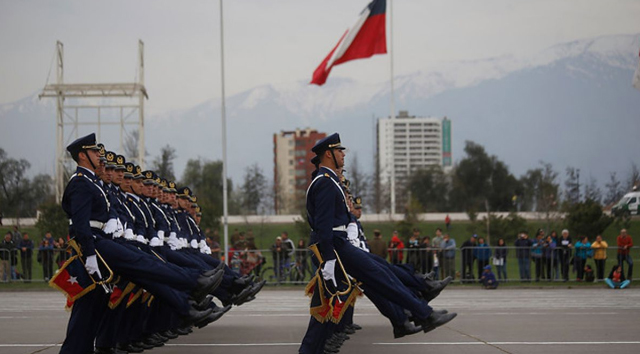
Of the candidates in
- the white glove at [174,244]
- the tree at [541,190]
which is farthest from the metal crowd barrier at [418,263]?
the tree at [541,190]

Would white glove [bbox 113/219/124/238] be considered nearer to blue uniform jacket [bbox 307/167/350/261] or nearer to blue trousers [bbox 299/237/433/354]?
blue uniform jacket [bbox 307/167/350/261]

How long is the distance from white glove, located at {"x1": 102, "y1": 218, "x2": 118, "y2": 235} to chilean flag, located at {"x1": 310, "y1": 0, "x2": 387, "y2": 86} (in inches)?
863

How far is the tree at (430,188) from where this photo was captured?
4304 inches

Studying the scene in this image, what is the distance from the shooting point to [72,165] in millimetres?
59375

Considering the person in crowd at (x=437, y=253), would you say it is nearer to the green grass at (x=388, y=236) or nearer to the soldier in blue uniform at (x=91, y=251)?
the green grass at (x=388, y=236)

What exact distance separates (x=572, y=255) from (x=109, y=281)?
20054 mm

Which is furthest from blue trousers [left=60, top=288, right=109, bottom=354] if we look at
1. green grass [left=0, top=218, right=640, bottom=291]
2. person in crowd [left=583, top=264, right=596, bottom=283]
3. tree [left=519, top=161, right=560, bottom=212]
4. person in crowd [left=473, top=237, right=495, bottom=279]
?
tree [left=519, top=161, right=560, bottom=212]

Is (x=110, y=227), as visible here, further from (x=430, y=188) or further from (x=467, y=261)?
(x=430, y=188)

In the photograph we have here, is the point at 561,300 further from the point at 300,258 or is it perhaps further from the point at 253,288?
the point at 300,258

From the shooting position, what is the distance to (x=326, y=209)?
29.8 ft

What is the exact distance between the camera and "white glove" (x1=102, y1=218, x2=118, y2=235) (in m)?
9.67

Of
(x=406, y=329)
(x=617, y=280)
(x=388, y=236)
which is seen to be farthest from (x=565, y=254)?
(x=388, y=236)

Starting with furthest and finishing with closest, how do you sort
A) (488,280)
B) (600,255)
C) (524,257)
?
(524,257)
(600,255)
(488,280)

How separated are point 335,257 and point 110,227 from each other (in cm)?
247
